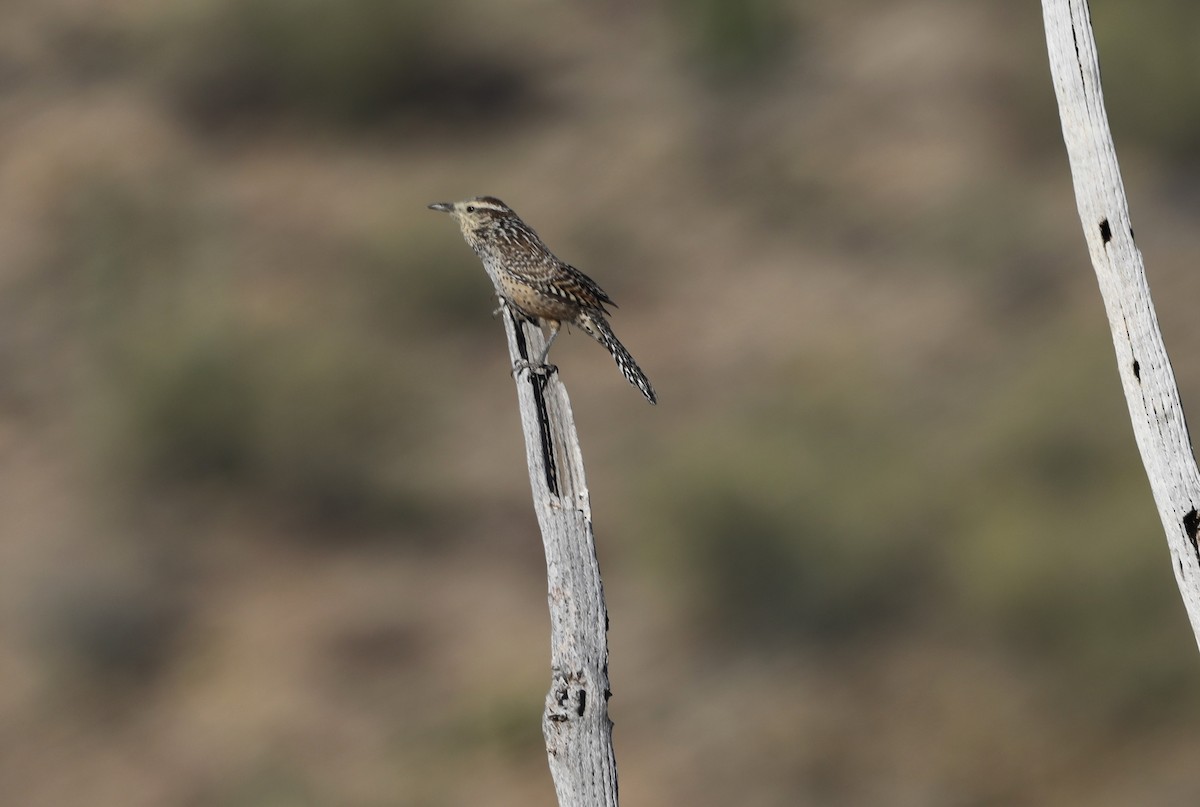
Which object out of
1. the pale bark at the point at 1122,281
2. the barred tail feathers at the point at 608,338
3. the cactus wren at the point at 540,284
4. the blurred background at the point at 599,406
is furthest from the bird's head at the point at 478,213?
the blurred background at the point at 599,406

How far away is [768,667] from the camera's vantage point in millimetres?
11758

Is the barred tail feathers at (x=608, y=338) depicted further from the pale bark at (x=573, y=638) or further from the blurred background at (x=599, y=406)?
the blurred background at (x=599, y=406)

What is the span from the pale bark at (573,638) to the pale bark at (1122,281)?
150 cm

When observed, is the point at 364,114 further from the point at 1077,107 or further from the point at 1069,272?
the point at 1077,107

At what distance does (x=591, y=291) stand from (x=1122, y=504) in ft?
22.6

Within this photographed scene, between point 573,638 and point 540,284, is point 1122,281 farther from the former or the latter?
point 540,284

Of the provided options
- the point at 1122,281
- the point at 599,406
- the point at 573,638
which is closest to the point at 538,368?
the point at 573,638

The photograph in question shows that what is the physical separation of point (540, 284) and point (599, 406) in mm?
8190

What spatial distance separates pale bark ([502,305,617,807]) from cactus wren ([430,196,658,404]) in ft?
4.72

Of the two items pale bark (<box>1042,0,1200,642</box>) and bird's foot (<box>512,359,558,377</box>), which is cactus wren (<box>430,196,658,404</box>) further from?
pale bark (<box>1042,0,1200,642</box>)

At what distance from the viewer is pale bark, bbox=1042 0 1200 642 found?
4.14 meters

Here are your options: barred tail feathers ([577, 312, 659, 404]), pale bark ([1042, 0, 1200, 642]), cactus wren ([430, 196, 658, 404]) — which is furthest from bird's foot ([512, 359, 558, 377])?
pale bark ([1042, 0, 1200, 642])

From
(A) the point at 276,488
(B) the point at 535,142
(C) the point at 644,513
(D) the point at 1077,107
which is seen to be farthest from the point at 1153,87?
(D) the point at 1077,107

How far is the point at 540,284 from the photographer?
6141 mm
